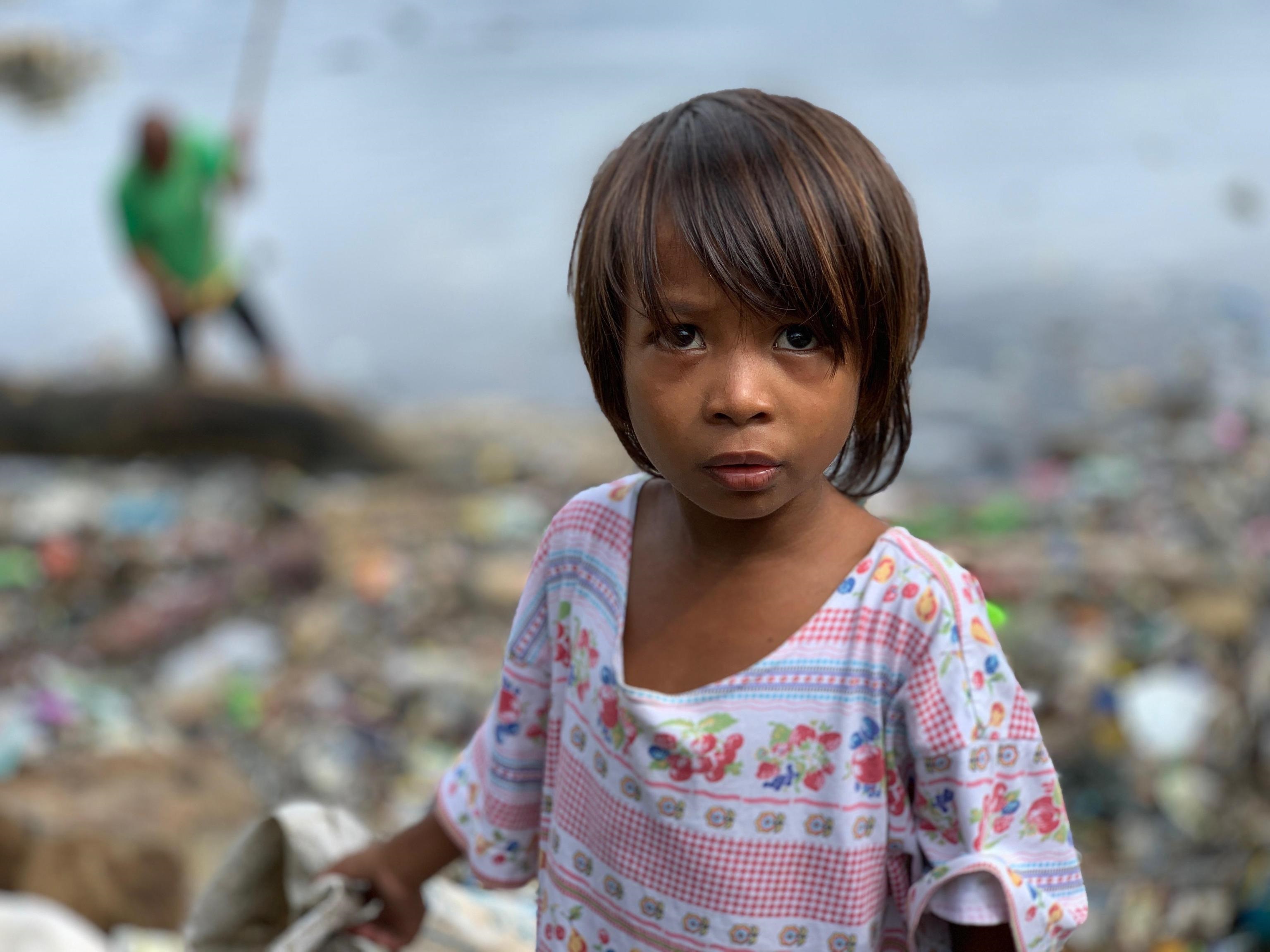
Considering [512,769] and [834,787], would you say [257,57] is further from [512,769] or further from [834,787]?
[834,787]

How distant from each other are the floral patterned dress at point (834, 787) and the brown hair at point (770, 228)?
183 mm

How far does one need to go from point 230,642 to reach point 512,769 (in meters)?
3.04

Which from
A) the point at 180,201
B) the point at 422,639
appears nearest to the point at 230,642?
the point at 422,639

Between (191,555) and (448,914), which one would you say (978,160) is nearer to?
(191,555)

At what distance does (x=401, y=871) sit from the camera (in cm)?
133

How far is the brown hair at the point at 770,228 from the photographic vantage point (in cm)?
90

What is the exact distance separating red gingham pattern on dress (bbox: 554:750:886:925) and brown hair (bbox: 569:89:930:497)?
350 mm

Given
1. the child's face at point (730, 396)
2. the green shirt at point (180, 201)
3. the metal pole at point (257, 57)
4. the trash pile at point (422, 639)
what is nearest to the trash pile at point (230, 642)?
the trash pile at point (422, 639)

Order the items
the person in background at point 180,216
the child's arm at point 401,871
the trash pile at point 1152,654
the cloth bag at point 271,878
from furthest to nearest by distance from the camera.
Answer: the person in background at point 180,216, the trash pile at point 1152,654, the cloth bag at point 271,878, the child's arm at point 401,871

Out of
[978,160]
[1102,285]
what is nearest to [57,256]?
[978,160]

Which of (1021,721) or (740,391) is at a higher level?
(740,391)

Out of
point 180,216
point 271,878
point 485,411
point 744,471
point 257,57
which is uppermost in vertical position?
point 257,57

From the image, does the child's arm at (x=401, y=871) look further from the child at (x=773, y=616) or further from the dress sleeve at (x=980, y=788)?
the dress sleeve at (x=980, y=788)

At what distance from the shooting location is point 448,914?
66.6 inches
